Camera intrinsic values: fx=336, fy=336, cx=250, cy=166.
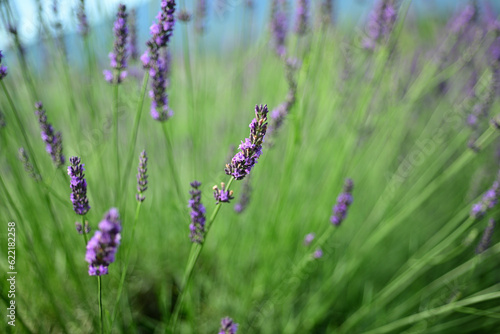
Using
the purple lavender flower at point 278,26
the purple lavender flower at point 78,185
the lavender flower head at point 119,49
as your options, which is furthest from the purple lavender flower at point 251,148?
the purple lavender flower at point 278,26

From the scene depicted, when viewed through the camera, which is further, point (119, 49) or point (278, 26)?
point (278, 26)

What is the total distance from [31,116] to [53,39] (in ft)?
3.97

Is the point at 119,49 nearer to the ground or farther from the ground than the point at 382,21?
nearer to the ground

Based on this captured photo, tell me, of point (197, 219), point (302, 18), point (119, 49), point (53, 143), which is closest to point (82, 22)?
point (119, 49)

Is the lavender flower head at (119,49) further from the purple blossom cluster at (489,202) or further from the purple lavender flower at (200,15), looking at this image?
the purple blossom cluster at (489,202)

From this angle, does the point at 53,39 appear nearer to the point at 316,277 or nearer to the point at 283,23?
the point at 283,23

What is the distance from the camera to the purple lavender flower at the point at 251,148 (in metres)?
0.71

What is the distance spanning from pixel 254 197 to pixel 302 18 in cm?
109

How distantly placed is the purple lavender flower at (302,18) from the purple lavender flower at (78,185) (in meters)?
1.18

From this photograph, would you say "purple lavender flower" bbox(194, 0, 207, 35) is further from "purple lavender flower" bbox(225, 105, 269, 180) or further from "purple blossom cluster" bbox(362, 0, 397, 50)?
"purple lavender flower" bbox(225, 105, 269, 180)

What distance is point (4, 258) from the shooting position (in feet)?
5.36

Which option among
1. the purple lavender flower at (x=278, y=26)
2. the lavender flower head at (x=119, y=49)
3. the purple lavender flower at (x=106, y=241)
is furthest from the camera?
the purple lavender flower at (x=278, y=26)

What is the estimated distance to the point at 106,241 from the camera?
0.64m

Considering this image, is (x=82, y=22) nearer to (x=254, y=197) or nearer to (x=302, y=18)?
(x=302, y=18)
